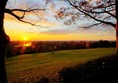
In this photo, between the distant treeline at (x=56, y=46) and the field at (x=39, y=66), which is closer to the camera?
the field at (x=39, y=66)

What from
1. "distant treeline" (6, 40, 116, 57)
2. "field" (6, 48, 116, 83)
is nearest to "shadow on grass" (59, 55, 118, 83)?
"field" (6, 48, 116, 83)

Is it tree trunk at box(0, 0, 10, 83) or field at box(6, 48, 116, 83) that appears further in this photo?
field at box(6, 48, 116, 83)

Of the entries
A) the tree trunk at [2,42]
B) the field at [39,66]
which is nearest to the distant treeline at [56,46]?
the field at [39,66]

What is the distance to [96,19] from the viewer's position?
2447cm

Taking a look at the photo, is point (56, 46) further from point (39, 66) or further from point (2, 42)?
point (2, 42)

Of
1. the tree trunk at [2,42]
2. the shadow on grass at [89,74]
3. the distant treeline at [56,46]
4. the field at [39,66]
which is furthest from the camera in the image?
the distant treeline at [56,46]

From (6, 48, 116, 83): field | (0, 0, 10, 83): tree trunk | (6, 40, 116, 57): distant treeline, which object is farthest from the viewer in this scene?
(6, 40, 116, 57): distant treeline

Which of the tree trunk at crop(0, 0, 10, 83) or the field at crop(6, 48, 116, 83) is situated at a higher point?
the tree trunk at crop(0, 0, 10, 83)

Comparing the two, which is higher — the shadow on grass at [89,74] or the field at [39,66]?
the shadow on grass at [89,74]

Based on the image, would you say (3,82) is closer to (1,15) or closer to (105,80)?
(1,15)

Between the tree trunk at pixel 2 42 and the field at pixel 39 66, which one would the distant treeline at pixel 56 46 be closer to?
the field at pixel 39 66

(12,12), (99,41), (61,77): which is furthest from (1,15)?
(99,41)

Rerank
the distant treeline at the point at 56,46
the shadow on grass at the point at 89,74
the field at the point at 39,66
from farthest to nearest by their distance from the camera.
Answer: the distant treeline at the point at 56,46, the field at the point at 39,66, the shadow on grass at the point at 89,74

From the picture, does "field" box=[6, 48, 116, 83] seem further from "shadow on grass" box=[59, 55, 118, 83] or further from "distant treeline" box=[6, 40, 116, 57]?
"distant treeline" box=[6, 40, 116, 57]
